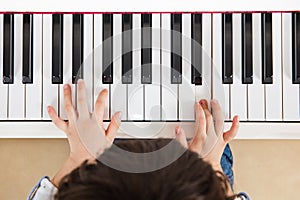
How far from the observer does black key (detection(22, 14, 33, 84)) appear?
127 centimetres

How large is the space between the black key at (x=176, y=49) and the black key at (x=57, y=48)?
26 centimetres

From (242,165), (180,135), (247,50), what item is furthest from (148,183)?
(242,165)

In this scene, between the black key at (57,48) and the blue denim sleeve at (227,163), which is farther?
the blue denim sleeve at (227,163)

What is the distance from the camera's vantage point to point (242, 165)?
1521 millimetres

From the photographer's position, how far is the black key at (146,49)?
4.09 feet

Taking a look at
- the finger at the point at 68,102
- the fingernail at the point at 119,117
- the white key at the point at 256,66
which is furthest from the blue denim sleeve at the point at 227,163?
the finger at the point at 68,102

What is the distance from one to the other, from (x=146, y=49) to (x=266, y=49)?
0.28 meters

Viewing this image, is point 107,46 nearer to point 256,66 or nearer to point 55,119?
point 55,119

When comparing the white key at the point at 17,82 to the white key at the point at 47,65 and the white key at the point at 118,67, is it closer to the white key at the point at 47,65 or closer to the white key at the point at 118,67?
the white key at the point at 47,65

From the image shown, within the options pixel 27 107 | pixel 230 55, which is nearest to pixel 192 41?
pixel 230 55

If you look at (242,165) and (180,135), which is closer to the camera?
(180,135)

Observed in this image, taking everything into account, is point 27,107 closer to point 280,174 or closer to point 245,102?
point 245,102

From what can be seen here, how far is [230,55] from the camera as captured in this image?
4.13ft

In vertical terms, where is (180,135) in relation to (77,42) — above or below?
below
